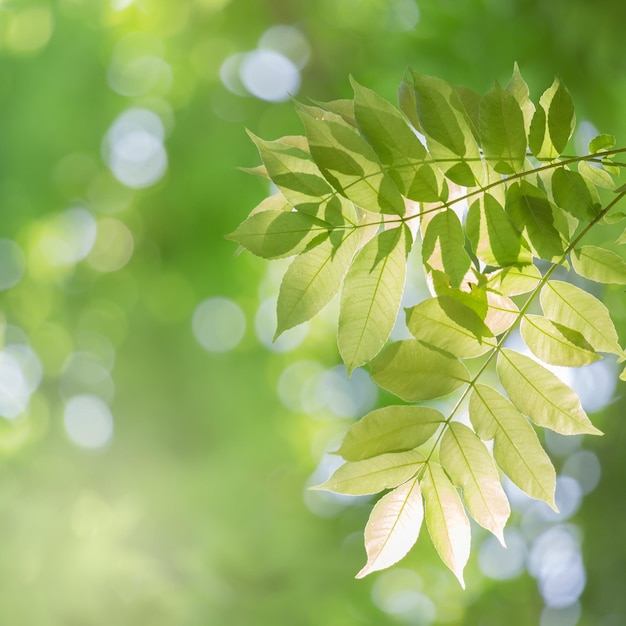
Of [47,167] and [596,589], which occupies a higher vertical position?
[47,167]

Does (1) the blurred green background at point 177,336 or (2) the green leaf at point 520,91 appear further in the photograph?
(1) the blurred green background at point 177,336

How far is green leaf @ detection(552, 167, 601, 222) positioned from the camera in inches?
27.8

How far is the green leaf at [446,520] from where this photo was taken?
2.35 feet

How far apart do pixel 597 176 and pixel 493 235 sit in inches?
6.2

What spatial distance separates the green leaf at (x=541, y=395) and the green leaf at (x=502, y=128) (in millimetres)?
203

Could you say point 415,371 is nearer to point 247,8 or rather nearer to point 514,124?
point 514,124

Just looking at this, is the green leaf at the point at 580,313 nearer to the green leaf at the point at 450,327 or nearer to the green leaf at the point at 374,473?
the green leaf at the point at 450,327

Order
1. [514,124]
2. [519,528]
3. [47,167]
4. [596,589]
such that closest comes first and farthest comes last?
[514,124] → [596,589] → [47,167] → [519,528]

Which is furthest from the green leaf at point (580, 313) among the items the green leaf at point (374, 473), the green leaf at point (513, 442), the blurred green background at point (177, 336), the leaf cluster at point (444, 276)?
→ the blurred green background at point (177, 336)

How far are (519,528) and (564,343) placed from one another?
4.00m

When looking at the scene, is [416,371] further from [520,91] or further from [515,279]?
[520,91]

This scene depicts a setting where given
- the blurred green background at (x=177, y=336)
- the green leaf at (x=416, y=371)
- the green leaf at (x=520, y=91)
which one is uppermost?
the blurred green background at (x=177, y=336)

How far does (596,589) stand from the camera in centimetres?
377

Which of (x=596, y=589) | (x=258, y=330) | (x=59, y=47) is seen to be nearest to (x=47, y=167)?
(x=59, y=47)
